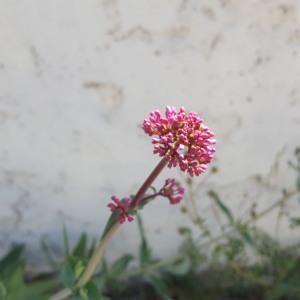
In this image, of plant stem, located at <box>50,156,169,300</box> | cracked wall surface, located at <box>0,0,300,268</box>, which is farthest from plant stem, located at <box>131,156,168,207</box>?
cracked wall surface, located at <box>0,0,300,268</box>

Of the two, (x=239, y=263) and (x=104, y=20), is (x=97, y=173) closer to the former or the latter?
(x=104, y=20)

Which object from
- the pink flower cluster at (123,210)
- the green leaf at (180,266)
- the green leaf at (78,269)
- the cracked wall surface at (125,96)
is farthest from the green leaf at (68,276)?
the green leaf at (180,266)

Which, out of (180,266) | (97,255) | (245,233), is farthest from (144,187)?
(180,266)

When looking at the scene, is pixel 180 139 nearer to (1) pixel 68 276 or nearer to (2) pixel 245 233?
(1) pixel 68 276


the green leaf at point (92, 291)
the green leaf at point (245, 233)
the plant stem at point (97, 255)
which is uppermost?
the green leaf at point (245, 233)

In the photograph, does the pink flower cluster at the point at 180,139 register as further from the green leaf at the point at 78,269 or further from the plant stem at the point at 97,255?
the green leaf at the point at 78,269

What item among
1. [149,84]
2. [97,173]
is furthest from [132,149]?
[149,84]

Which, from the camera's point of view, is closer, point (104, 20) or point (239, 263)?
point (104, 20)
